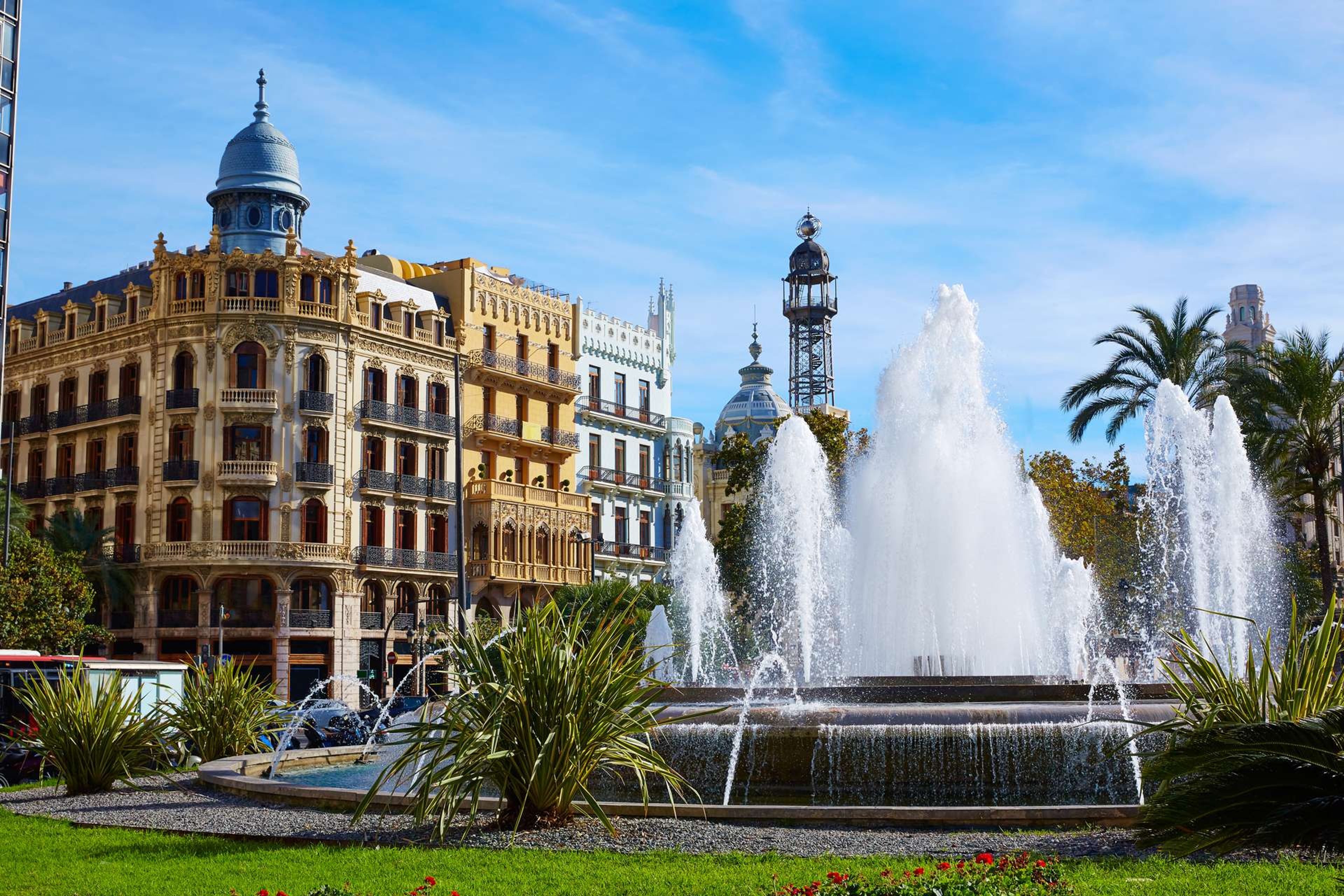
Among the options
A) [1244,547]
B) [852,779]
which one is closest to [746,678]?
[1244,547]

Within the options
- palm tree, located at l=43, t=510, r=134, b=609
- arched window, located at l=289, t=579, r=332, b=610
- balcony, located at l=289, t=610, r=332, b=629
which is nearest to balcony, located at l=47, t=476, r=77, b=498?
palm tree, located at l=43, t=510, r=134, b=609

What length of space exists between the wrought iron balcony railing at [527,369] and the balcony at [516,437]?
1.95 metres

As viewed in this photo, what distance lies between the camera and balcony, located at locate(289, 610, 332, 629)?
49.2m

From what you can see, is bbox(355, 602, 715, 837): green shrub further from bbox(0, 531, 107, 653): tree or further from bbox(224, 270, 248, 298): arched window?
bbox(224, 270, 248, 298): arched window

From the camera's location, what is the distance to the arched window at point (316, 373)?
51.0 m

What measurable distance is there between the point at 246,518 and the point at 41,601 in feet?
35.6

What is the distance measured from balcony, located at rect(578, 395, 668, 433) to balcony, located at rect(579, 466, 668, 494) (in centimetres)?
240

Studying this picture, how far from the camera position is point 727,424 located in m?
95.6

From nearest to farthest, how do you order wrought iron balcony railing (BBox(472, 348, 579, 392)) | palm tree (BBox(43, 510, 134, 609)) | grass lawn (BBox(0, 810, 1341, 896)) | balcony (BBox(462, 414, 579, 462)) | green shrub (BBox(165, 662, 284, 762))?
grass lawn (BBox(0, 810, 1341, 896)) → green shrub (BBox(165, 662, 284, 762)) → palm tree (BBox(43, 510, 134, 609)) → balcony (BBox(462, 414, 579, 462)) → wrought iron balcony railing (BBox(472, 348, 579, 392))

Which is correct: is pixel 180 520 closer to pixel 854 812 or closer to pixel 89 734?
pixel 89 734

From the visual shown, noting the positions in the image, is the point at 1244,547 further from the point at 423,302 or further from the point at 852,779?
the point at 423,302

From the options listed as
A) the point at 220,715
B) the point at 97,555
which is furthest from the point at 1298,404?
the point at 97,555

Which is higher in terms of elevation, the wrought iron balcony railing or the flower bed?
the wrought iron balcony railing

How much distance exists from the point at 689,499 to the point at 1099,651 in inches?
1523
